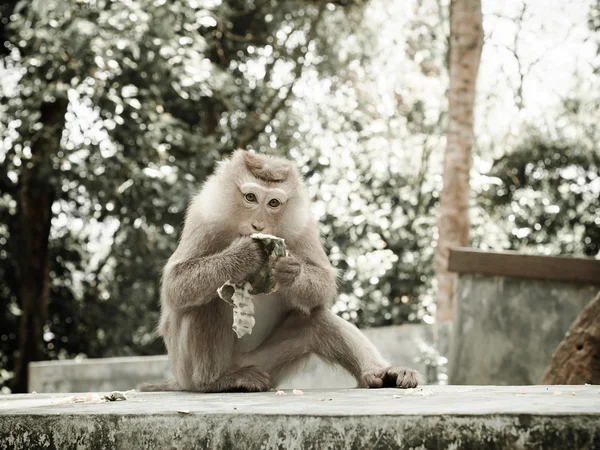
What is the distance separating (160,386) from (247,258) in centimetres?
119

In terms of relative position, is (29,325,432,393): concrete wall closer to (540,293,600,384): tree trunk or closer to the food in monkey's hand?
(540,293,600,384): tree trunk

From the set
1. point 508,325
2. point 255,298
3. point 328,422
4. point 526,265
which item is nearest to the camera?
point 328,422

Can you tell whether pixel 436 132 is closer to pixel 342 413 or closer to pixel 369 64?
pixel 369 64

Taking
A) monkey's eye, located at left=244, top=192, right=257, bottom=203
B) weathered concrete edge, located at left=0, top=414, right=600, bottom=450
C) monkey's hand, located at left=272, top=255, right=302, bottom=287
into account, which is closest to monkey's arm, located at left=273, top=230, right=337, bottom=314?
monkey's hand, located at left=272, top=255, right=302, bottom=287

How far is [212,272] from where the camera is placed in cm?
428

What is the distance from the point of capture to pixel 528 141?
12.8 metres

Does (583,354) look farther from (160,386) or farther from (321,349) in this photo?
(160,386)

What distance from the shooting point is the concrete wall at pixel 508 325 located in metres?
7.19

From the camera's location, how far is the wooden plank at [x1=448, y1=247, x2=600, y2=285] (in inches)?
277

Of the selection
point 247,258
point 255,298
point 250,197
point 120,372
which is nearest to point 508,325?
point 255,298

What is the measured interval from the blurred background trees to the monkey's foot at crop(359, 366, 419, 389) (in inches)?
225

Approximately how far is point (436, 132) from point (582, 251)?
2.82 meters

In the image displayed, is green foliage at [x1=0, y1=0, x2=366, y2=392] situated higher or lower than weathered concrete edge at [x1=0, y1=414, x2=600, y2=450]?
higher

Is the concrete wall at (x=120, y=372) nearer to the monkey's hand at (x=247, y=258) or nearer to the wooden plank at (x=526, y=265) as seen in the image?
the wooden plank at (x=526, y=265)
